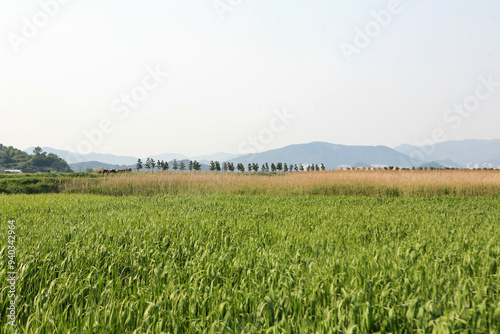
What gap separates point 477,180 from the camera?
16141 millimetres

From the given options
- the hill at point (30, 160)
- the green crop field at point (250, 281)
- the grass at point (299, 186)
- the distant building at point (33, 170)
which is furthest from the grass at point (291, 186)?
the hill at point (30, 160)

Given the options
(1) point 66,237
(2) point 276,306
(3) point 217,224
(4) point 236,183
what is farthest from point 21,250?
(4) point 236,183

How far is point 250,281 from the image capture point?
3068 millimetres

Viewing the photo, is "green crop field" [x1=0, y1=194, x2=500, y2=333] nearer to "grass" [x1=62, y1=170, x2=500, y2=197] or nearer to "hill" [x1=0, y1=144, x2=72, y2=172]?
"grass" [x1=62, y1=170, x2=500, y2=197]

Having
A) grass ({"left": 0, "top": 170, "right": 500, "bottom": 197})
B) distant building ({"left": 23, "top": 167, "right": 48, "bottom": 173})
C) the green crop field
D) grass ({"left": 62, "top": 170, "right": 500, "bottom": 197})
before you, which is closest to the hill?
distant building ({"left": 23, "top": 167, "right": 48, "bottom": 173})

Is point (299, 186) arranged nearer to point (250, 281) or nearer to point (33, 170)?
point (250, 281)

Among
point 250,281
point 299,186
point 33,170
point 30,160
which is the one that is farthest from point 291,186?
point 30,160

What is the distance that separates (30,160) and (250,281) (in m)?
176

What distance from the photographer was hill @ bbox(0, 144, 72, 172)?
135875 mm

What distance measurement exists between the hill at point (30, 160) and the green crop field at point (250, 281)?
543ft

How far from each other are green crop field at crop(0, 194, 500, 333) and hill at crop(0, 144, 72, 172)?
543 ft

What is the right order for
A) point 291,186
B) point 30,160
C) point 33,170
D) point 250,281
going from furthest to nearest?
1. point 30,160
2. point 33,170
3. point 291,186
4. point 250,281

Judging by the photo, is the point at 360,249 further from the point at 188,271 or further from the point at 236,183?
the point at 236,183

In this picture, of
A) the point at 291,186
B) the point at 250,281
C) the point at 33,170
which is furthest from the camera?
the point at 33,170
